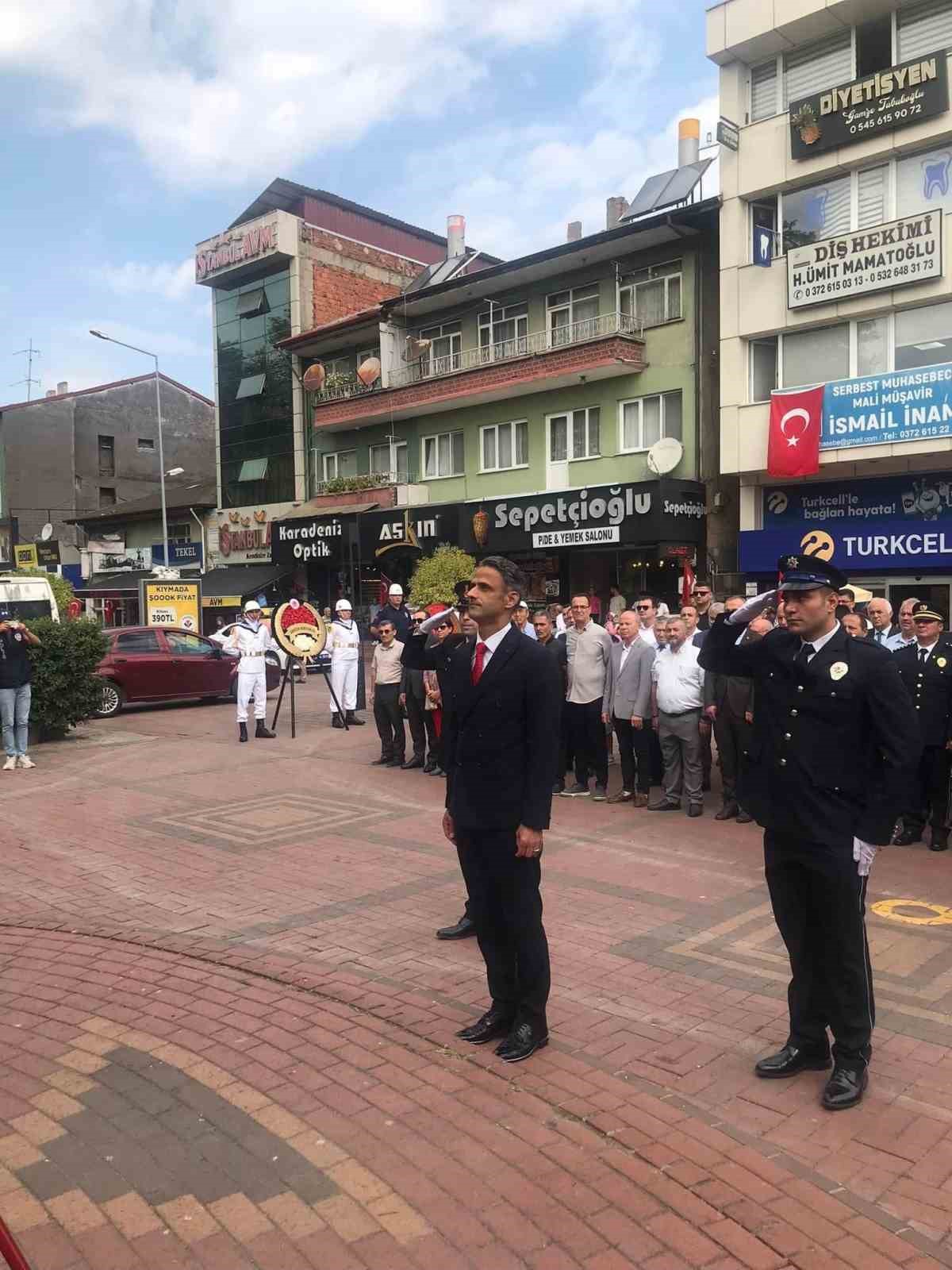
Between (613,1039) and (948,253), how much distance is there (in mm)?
19127

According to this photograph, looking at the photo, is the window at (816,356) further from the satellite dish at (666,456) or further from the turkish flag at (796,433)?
the satellite dish at (666,456)

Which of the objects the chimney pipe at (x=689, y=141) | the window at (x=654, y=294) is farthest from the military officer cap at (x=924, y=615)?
the chimney pipe at (x=689, y=141)

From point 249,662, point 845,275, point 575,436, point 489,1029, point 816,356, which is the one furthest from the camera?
point 575,436

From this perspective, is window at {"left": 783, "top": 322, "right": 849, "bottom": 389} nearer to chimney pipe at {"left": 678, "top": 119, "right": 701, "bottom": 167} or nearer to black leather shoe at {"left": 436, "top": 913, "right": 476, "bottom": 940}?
chimney pipe at {"left": 678, "top": 119, "right": 701, "bottom": 167}

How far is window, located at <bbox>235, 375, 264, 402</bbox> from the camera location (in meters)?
35.8

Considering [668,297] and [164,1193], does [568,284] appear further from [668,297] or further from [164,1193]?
[164,1193]

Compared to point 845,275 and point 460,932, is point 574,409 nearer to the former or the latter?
point 845,275

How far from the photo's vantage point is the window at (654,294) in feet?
80.2

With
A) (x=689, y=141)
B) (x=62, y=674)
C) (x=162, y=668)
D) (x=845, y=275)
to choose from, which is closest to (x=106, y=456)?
(x=689, y=141)

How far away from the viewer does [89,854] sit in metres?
8.10

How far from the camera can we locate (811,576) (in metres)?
4.03

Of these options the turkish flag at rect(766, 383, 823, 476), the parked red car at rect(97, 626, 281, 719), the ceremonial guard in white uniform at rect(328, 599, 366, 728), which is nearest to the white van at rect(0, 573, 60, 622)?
the parked red car at rect(97, 626, 281, 719)

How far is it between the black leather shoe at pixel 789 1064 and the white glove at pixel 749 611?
1.79 meters

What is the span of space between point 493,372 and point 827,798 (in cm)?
2456
